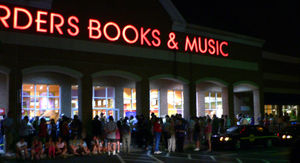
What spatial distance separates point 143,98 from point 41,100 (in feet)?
21.2

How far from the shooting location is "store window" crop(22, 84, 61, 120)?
21.8 m

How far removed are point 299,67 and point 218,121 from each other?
1927 centimetres

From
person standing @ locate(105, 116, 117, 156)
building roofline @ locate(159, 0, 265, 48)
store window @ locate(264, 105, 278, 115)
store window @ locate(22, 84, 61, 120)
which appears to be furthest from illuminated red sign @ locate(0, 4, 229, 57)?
store window @ locate(264, 105, 278, 115)

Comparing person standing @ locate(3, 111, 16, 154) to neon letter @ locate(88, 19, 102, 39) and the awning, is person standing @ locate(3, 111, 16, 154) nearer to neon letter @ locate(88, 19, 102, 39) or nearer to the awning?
neon letter @ locate(88, 19, 102, 39)

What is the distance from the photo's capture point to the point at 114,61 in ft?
69.5

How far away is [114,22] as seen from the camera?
21281 millimetres

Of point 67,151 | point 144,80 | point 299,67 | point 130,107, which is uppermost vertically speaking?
point 299,67

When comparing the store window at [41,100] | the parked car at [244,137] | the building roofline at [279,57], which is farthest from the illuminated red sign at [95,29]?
the building roofline at [279,57]

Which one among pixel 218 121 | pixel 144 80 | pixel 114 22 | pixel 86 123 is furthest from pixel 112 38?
pixel 218 121

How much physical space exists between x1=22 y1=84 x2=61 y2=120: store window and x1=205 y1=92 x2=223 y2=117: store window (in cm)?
1365

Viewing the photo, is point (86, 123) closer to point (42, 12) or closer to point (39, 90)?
point (39, 90)

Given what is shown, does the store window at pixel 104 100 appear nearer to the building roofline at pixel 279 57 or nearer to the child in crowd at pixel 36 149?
the child in crowd at pixel 36 149

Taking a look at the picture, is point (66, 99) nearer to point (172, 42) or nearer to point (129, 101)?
point (129, 101)

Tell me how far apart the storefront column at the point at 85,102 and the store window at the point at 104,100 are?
4.31 metres
